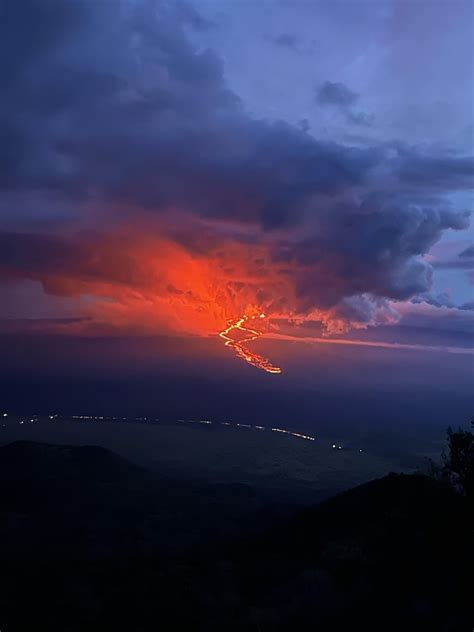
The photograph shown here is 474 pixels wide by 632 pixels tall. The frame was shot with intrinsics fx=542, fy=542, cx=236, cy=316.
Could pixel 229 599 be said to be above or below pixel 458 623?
below

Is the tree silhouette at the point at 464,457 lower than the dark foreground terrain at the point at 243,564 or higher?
higher

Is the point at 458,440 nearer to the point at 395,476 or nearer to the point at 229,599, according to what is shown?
the point at 229,599

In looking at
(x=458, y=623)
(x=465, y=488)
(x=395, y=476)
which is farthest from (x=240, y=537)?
(x=458, y=623)

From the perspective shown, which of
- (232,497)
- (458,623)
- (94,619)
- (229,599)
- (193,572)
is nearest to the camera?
(458,623)

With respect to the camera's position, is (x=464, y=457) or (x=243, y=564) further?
(x=243, y=564)

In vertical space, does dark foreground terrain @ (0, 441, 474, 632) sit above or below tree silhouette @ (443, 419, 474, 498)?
below

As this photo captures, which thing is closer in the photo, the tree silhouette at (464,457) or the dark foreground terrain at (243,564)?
the dark foreground terrain at (243,564)

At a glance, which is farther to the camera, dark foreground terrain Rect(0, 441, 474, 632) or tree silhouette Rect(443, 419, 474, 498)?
tree silhouette Rect(443, 419, 474, 498)

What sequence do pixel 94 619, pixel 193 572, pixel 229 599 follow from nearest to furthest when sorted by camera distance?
1. pixel 94 619
2. pixel 229 599
3. pixel 193 572
